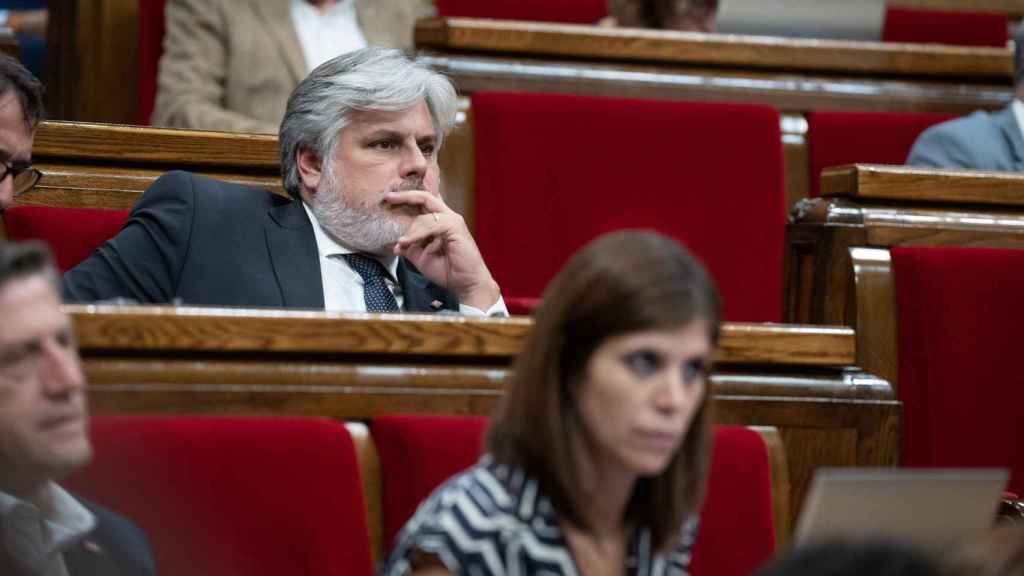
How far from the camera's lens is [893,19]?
1.47 metres

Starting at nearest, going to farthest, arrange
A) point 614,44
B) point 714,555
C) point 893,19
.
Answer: point 714,555 < point 614,44 < point 893,19

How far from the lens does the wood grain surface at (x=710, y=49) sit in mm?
1020

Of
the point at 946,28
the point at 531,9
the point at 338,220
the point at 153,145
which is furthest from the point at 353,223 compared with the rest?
the point at 946,28

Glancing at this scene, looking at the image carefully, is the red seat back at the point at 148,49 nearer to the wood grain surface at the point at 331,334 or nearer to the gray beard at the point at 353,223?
the gray beard at the point at 353,223

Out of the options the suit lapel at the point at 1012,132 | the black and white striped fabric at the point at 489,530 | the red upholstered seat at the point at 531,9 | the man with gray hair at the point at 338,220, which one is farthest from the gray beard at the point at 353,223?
the red upholstered seat at the point at 531,9

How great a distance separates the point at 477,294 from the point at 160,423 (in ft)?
0.96

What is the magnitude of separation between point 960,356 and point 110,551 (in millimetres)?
475

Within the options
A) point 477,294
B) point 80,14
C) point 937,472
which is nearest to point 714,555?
point 937,472

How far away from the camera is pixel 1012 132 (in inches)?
40.9

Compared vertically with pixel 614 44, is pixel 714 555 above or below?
below

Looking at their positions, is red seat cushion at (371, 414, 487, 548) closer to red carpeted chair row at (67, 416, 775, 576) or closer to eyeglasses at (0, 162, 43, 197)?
red carpeted chair row at (67, 416, 775, 576)

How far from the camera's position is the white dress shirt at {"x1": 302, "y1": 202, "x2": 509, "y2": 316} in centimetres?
76

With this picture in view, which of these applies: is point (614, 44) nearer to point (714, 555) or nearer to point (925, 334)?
point (925, 334)

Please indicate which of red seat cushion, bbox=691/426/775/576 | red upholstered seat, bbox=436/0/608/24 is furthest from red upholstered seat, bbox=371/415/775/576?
red upholstered seat, bbox=436/0/608/24
